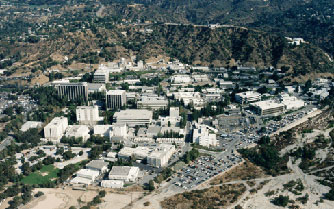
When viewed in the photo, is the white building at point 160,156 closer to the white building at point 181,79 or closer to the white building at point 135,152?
the white building at point 135,152

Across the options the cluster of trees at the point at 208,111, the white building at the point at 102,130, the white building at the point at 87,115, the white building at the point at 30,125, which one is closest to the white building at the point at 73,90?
the white building at the point at 87,115

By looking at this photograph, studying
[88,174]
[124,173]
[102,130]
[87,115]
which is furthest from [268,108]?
[88,174]

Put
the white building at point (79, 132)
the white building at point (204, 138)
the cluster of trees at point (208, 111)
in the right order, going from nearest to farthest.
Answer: the white building at point (204, 138) → the white building at point (79, 132) → the cluster of trees at point (208, 111)

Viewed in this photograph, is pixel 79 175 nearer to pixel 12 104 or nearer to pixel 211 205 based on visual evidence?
pixel 211 205

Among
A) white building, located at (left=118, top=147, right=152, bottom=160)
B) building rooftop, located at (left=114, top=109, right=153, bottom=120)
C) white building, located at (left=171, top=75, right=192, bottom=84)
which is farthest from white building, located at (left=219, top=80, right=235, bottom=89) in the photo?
white building, located at (left=118, top=147, right=152, bottom=160)

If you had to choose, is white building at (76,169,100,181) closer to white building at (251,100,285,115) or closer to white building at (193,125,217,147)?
white building at (193,125,217,147)
